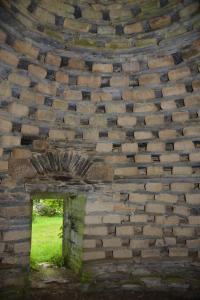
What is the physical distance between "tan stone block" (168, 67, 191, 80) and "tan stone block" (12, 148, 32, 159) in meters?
2.28

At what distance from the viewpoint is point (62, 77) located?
177 inches

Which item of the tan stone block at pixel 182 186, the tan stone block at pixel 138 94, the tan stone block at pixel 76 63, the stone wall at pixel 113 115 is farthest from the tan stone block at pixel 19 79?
the tan stone block at pixel 182 186

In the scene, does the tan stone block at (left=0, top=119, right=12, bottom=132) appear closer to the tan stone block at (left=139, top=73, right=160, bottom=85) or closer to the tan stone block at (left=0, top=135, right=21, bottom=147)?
the tan stone block at (left=0, top=135, right=21, bottom=147)

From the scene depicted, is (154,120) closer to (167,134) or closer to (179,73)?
(167,134)

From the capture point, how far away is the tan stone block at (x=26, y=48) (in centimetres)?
412

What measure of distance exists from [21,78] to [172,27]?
225 cm

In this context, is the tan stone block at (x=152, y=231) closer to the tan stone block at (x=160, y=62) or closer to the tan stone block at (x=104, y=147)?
the tan stone block at (x=104, y=147)

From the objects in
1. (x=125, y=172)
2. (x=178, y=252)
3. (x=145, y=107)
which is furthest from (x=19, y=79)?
(x=178, y=252)

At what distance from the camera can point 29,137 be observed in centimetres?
415

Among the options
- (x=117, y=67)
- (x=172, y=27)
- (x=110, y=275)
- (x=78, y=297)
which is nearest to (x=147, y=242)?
(x=110, y=275)

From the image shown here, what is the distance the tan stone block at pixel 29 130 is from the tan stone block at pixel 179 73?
2.06m

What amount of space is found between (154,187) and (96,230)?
101 cm

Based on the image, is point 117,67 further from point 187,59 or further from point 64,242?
point 64,242

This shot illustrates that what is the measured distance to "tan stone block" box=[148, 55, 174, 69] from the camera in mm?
4566
